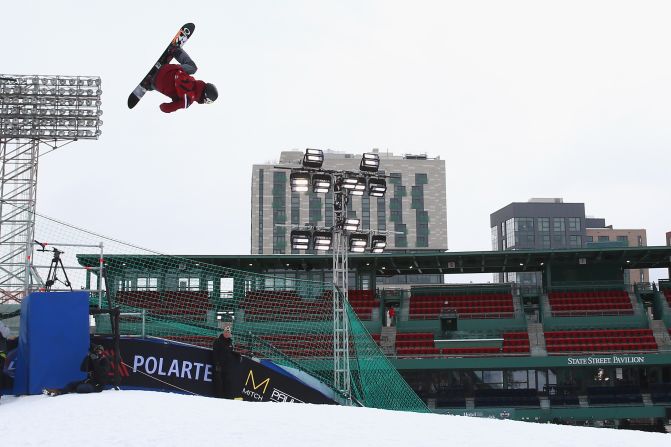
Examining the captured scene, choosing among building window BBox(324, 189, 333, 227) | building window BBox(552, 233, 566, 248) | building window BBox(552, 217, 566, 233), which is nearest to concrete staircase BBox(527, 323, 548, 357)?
building window BBox(324, 189, 333, 227)

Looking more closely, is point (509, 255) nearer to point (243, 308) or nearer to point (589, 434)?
point (243, 308)

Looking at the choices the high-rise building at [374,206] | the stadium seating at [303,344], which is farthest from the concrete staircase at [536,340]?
the high-rise building at [374,206]

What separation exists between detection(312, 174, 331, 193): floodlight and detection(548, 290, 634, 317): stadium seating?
2394 cm

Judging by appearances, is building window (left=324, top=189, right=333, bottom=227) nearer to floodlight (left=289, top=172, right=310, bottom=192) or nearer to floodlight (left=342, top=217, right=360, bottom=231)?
floodlight (left=342, top=217, right=360, bottom=231)

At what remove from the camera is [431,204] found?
12650 centimetres

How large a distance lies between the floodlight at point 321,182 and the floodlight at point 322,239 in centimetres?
176

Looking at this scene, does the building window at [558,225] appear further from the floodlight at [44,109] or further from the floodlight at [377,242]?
the floodlight at [377,242]

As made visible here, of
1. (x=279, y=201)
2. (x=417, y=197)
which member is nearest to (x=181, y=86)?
(x=279, y=201)

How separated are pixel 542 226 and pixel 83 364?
14981 cm

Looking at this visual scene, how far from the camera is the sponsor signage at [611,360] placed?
3616cm

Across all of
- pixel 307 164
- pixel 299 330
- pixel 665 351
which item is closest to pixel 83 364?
pixel 307 164

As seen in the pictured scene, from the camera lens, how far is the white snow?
8094mm

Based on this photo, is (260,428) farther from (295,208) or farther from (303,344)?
(295,208)

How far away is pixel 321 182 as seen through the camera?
2212 cm
